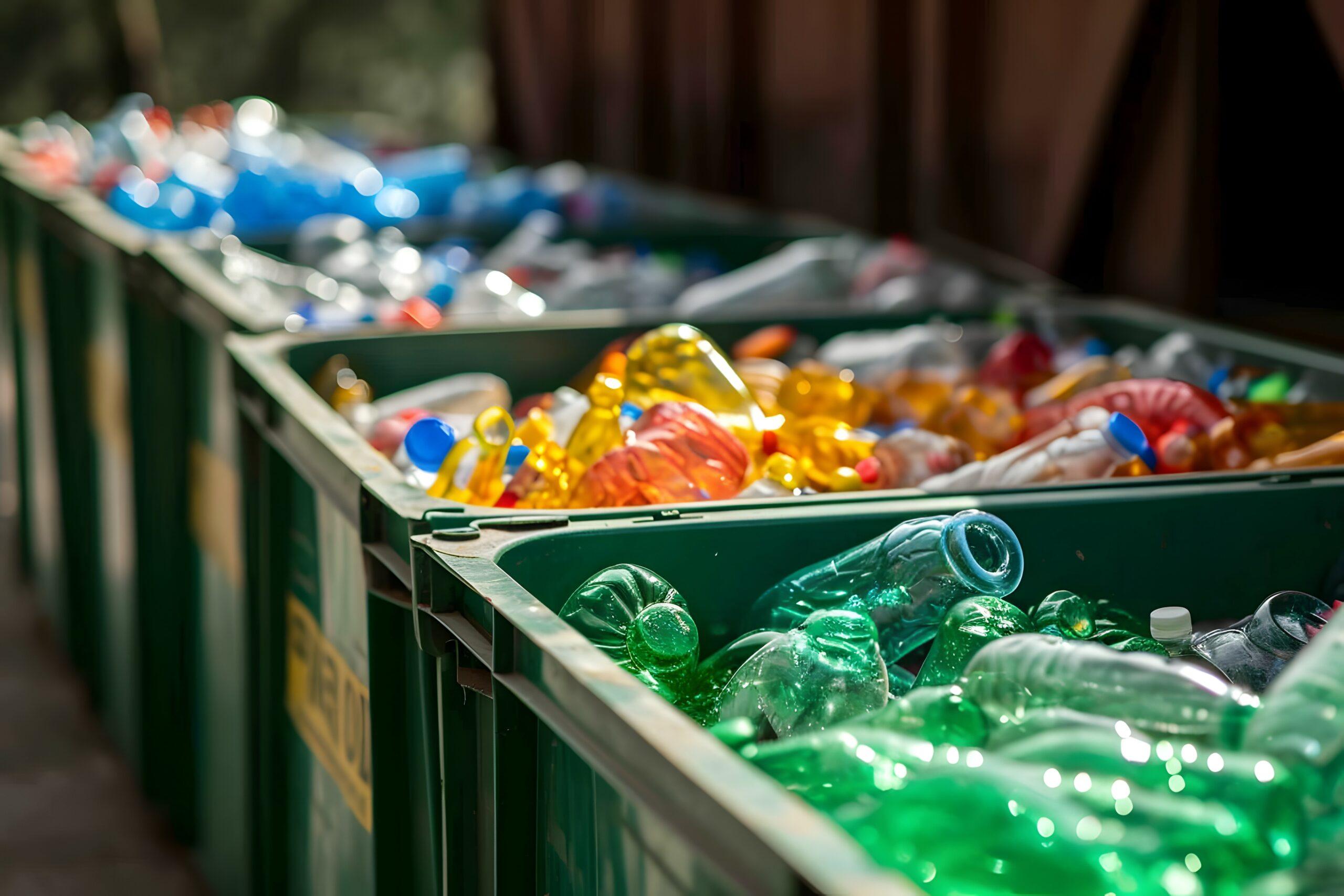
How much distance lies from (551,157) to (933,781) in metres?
7.25

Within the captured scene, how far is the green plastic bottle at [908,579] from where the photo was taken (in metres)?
1.65

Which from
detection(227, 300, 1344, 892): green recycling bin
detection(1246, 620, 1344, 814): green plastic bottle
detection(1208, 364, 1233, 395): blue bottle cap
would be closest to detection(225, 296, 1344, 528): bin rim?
detection(227, 300, 1344, 892): green recycling bin

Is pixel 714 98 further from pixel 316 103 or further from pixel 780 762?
pixel 316 103

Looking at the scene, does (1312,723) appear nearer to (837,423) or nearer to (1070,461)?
(1070,461)

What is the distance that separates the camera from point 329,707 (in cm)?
211

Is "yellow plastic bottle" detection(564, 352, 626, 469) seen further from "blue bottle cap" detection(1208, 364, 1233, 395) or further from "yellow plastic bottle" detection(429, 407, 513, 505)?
"blue bottle cap" detection(1208, 364, 1233, 395)

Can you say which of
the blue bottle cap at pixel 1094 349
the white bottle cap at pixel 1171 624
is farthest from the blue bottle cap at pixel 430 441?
the blue bottle cap at pixel 1094 349

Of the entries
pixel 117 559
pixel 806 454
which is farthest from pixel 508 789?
pixel 117 559

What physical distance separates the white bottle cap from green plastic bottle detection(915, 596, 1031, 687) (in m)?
0.15

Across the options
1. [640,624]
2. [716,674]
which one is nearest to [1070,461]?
[716,674]

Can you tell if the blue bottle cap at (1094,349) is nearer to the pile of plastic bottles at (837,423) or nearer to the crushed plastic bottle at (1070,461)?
the pile of plastic bottles at (837,423)

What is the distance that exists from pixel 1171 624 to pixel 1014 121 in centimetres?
282

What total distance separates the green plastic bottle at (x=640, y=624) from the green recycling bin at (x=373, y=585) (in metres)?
0.07

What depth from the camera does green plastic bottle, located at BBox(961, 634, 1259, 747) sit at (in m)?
1.14
